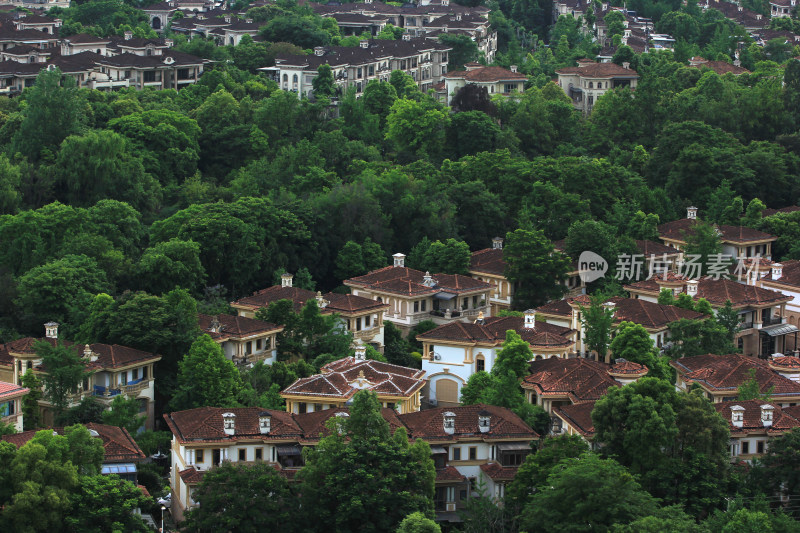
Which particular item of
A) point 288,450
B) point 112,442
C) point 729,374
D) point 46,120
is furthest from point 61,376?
point 46,120

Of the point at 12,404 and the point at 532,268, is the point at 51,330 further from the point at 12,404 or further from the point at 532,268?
Result: the point at 532,268

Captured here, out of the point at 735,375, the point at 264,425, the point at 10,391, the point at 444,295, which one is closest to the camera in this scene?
the point at 264,425

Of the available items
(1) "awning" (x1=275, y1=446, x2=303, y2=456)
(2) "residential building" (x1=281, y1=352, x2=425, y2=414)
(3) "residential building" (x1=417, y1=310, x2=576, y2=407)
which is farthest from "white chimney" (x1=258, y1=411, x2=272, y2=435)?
(3) "residential building" (x1=417, y1=310, x2=576, y2=407)

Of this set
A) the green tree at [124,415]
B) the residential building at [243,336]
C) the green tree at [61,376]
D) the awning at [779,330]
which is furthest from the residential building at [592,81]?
the green tree at [61,376]

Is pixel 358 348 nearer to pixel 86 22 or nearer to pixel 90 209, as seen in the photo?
pixel 90 209

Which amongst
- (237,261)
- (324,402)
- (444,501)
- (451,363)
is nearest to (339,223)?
(237,261)

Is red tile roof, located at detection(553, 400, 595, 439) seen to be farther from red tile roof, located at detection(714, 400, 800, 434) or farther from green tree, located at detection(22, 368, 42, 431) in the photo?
green tree, located at detection(22, 368, 42, 431)
